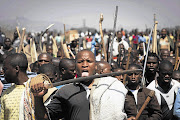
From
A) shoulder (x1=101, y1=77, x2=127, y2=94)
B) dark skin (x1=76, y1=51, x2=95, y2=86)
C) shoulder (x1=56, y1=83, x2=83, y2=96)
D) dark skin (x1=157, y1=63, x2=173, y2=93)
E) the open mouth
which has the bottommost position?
dark skin (x1=157, y1=63, x2=173, y2=93)

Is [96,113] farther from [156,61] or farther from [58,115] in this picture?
[156,61]

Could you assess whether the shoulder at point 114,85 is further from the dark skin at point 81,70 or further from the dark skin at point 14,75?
the dark skin at point 14,75

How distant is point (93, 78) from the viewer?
2.79 meters

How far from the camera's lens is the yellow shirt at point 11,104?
2.83 m

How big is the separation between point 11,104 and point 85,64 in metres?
0.88

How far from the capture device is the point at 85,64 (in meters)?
2.98

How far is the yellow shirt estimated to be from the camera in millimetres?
→ 2826

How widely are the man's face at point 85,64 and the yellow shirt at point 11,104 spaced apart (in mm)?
668

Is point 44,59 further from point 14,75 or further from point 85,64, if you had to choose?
point 85,64

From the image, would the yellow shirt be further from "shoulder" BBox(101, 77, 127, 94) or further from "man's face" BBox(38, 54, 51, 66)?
"man's face" BBox(38, 54, 51, 66)

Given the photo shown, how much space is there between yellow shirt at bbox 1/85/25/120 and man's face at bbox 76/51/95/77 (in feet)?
2.19

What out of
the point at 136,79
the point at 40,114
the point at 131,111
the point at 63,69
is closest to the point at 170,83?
the point at 136,79

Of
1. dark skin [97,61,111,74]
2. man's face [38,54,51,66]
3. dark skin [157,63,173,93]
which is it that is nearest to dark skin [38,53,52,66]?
man's face [38,54,51,66]

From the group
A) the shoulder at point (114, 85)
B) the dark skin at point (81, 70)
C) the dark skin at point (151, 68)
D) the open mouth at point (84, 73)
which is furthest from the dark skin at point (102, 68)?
the shoulder at point (114, 85)
